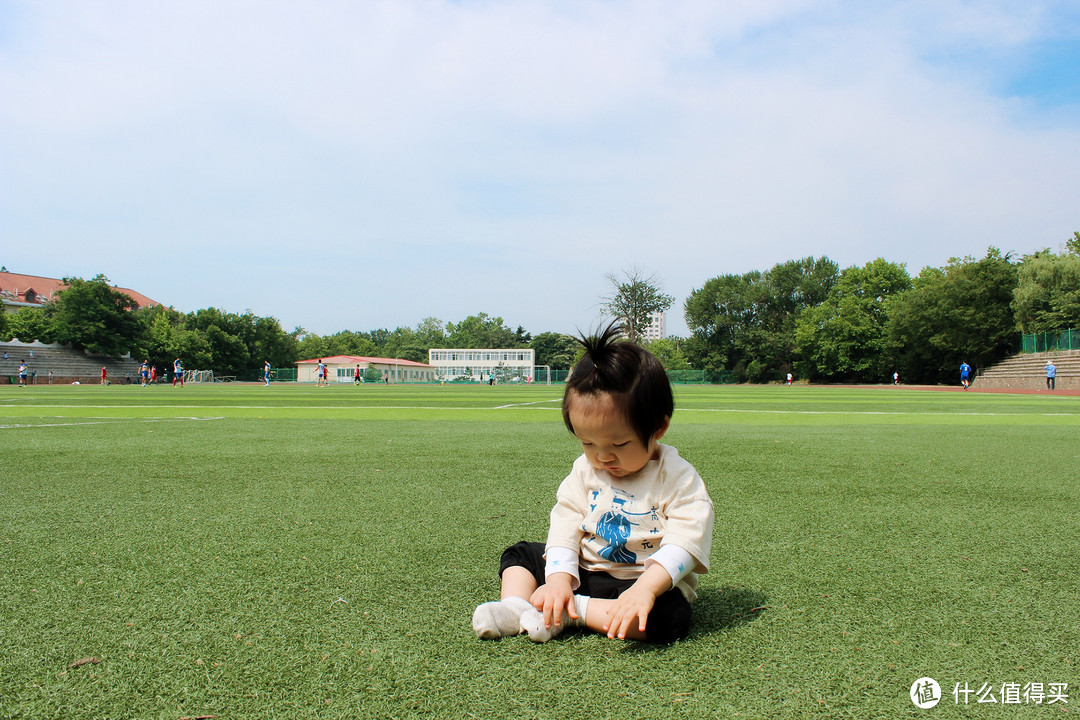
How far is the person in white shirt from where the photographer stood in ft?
5.93

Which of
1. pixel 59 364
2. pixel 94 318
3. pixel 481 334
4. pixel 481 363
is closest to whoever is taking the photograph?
pixel 59 364

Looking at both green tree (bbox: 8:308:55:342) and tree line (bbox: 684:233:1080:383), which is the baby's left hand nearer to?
tree line (bbox: 684:233:1080:383)

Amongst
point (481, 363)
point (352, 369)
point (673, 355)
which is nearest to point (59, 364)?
point (352, 369)

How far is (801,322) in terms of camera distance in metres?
72.7

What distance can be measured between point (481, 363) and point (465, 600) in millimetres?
100703

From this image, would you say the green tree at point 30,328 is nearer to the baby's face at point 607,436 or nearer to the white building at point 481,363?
the white building at point 481,363

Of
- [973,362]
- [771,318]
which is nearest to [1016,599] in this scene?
[973,362]

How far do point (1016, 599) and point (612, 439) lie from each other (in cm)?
133

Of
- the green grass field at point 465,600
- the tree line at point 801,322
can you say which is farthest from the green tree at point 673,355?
the green grass field at point 465,600

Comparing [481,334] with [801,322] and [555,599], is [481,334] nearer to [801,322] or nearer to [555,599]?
[801,322]

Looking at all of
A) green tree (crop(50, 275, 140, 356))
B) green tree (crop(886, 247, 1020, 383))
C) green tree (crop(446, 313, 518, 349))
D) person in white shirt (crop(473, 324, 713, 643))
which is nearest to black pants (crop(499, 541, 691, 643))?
person in white shirt (crop(473, 324, 713, 643))

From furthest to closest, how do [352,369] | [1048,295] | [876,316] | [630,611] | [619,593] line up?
[352,369]
[876,316]
[1048,295]
[619,593]
[630,611]

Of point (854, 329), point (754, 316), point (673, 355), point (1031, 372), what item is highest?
point (754, 316)

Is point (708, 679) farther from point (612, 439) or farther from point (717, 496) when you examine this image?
point (717, 496)
